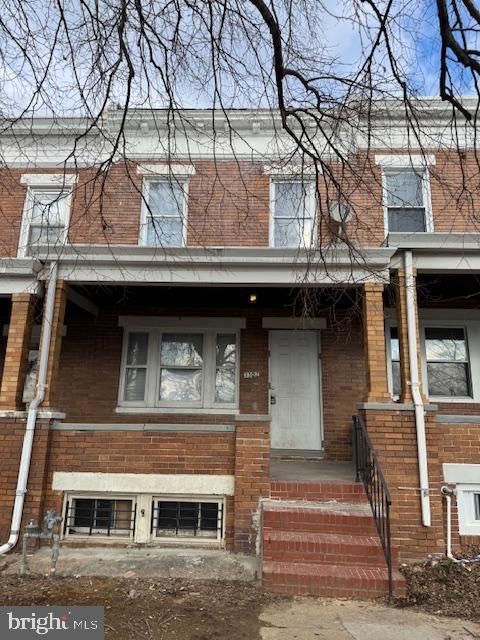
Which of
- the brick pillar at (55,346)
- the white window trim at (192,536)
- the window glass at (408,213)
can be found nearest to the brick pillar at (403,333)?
the window glass at (408,213)

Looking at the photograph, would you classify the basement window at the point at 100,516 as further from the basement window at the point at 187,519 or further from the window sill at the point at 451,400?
the window sill at the point at 451,400

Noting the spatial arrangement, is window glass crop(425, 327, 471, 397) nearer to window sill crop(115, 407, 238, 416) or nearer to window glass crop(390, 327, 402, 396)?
window glass crop(390, 327, 402, 396)

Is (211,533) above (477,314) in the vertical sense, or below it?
below

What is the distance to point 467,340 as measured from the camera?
27.5 feet

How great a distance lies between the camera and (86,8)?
128 inches

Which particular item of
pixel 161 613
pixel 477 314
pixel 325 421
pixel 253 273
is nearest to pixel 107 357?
pixel 253 273

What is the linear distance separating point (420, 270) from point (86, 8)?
5199mm

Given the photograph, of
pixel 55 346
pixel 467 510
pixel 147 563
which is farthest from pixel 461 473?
pixel 55 346

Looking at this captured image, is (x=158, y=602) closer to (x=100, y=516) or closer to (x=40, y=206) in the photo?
(x=100, y=516)

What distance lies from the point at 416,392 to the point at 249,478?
2424mm

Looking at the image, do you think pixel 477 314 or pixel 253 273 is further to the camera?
pixel 477 314

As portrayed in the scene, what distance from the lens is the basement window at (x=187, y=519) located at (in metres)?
5.90

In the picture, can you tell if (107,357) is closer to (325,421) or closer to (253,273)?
(253,273)

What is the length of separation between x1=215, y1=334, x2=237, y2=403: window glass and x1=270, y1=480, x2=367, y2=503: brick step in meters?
2.82
